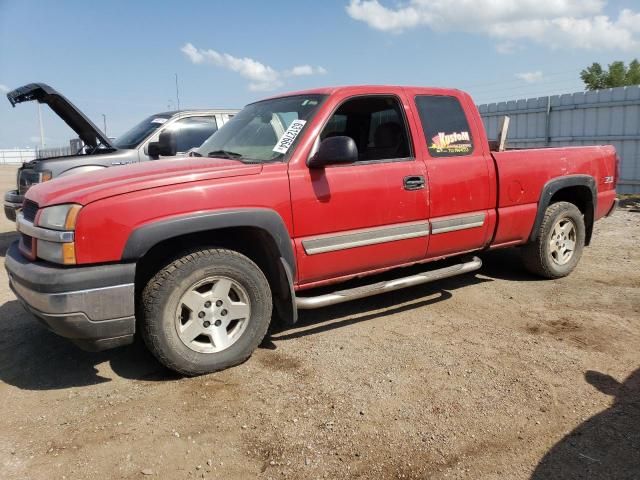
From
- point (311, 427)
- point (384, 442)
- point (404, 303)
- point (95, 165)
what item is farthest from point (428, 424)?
point (95, 165)

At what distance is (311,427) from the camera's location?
2.68 m

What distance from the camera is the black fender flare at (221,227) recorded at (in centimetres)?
291

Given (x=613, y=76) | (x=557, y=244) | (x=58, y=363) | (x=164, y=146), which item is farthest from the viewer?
(x=613, y=76)

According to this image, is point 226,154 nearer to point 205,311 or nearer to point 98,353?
point 205,311

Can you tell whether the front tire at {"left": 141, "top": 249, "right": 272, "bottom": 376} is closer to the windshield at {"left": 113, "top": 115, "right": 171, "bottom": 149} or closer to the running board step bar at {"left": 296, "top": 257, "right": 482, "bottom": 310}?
the running board step bar at {"left": 296, "top": 257, "right": 482, "bottom": 310}

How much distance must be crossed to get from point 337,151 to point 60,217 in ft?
5.72

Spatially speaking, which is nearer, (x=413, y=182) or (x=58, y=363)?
(x=58, y=363)

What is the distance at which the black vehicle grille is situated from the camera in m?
3.22

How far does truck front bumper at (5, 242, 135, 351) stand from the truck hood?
1.36 feet

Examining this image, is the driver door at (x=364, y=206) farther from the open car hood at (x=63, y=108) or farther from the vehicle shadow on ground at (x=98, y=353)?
the open car hood at (x=63, y=108)

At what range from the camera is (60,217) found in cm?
288

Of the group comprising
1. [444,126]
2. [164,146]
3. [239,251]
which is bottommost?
[239,251]

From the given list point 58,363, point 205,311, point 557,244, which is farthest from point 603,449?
point 58,363

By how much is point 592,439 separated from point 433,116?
277cm
